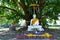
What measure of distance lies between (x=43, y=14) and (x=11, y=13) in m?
1.91

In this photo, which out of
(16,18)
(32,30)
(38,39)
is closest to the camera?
(38,39)

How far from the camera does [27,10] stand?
9234 millimetres

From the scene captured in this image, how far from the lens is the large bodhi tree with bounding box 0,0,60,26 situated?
8.85 meters

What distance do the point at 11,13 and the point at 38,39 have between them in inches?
215

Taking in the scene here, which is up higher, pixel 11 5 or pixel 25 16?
pixel 11 5

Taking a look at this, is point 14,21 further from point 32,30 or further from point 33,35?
point 33,35

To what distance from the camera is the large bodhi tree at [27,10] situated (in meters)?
8.85

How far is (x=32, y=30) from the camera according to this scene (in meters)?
5.60

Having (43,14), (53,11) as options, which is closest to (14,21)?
(43,14)

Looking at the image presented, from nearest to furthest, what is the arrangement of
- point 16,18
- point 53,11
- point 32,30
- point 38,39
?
point 38,39 < point 32,30 < point 53,11 < point 16,18

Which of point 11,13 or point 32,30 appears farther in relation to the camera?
point 11,13

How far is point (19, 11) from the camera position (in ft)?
31.9

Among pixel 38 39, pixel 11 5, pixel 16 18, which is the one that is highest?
pixel 11 5

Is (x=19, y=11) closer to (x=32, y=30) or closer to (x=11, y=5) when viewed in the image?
(x=11, y=5)
